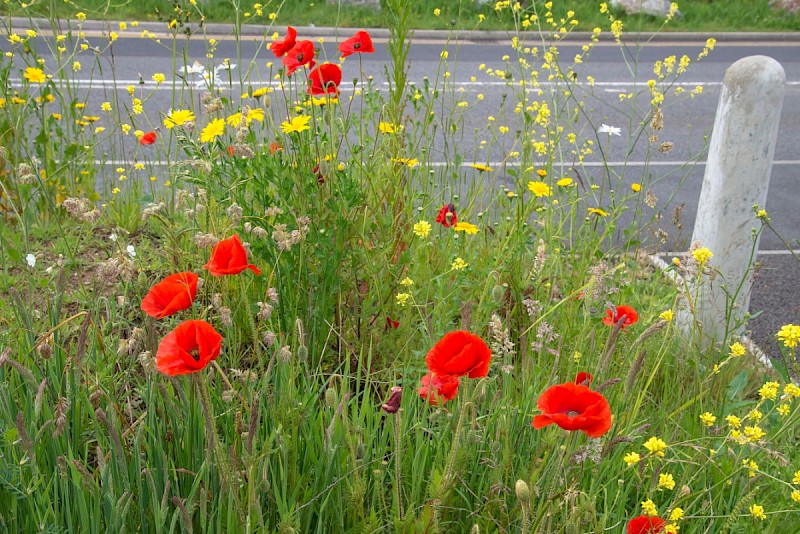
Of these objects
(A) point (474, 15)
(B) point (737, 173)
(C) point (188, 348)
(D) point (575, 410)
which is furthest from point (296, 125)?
(A) point (474, 15)

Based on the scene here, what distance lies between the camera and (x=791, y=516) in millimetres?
2256

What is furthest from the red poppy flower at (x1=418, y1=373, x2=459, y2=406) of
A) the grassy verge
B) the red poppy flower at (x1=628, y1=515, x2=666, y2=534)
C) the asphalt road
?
the grassy verge

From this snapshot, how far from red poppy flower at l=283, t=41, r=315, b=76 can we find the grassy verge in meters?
9.67

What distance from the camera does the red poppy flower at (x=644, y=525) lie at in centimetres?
170

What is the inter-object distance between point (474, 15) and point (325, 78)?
11.9 meters

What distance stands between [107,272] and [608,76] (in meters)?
→ 10.1

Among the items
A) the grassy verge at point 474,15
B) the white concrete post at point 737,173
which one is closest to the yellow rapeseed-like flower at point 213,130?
the white concrete post at point 737,173

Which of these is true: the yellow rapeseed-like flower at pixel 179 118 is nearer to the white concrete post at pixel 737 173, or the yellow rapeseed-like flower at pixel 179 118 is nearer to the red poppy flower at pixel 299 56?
the red poppy flower at pixel 299 56

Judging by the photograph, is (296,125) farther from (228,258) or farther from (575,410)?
(575,410)

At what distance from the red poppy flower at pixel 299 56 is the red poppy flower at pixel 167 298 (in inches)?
48.9

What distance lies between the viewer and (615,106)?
898cm

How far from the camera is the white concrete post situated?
341cm

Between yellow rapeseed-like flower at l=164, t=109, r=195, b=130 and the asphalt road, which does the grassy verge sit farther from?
yellow rapeseed-like flower at l=164, t=109, r=195, b=130

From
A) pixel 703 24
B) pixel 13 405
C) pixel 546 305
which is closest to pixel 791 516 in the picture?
pixel 546 305
